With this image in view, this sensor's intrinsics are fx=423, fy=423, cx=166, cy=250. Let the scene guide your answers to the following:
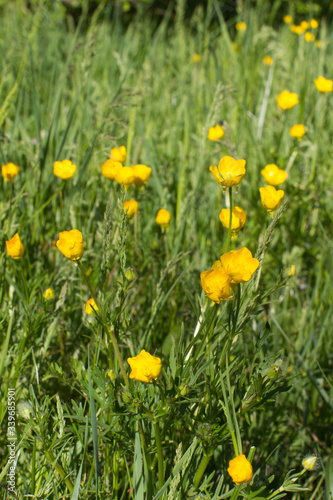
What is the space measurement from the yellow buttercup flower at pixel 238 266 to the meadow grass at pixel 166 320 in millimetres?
60

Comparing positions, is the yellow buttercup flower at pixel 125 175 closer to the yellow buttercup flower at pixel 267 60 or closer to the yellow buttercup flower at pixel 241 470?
the yellow buttercup flower at pixel 241 470

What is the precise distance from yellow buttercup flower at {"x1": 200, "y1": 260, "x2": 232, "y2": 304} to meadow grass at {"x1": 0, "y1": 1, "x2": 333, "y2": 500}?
53 millimetres

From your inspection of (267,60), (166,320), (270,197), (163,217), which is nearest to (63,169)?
(163,217)

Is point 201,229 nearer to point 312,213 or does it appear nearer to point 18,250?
point 312,213

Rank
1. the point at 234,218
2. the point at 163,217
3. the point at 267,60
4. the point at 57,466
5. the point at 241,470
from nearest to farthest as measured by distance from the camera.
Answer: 1. the point at 241,470
2. the point at 57,466
3. the point at 234,218
4. the point at 163,217
5. the point at 267,60

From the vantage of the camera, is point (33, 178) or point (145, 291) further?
point (33, 178)

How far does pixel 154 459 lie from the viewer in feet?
2.83

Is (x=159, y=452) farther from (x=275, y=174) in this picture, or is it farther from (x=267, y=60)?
(x=267, y=60)

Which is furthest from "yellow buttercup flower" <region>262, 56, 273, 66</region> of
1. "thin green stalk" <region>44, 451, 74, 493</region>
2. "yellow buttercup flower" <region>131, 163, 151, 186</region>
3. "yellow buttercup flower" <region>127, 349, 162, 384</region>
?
"thin green stalk" <region>44, 451, 74, 493</region>

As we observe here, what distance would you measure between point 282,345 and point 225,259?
26.2 inches

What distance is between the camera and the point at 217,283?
73 cm

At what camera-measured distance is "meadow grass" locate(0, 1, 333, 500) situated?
0.80 m

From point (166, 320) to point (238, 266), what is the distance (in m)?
0.62

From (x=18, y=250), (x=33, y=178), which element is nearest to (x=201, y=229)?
(x=33, y=178)
